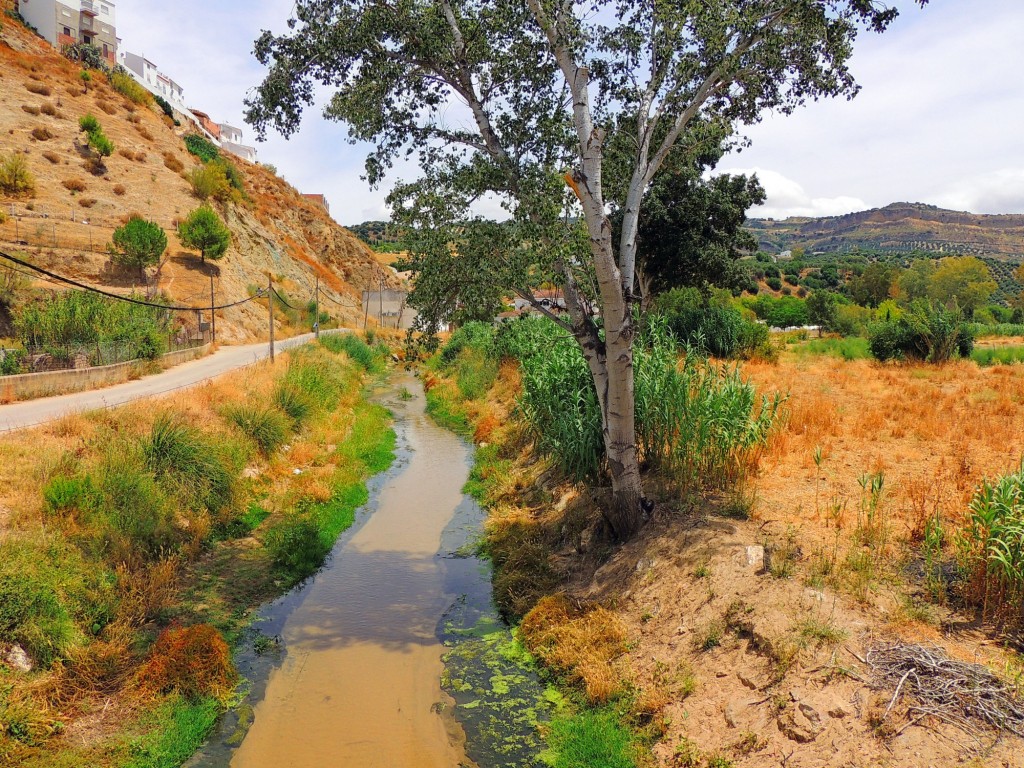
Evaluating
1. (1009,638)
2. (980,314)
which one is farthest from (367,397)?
(980,314)

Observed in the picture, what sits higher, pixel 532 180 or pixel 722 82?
pixel 722 82

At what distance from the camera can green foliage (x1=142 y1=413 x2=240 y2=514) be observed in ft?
38.2

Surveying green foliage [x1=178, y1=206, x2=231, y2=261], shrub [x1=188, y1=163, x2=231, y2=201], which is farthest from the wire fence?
shrub [x1=188, y1=163, x2=231, y2=201]

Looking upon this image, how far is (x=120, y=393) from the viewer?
17828 millimetres

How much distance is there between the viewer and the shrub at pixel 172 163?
158ft

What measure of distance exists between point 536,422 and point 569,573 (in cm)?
512

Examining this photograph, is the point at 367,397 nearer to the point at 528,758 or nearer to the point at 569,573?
the point at 569,573

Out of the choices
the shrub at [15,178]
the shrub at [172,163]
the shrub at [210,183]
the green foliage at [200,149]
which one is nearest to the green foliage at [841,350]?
the shrub at [15,178]

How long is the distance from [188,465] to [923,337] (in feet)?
71.2

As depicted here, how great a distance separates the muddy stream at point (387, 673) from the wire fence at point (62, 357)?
11.2 meters

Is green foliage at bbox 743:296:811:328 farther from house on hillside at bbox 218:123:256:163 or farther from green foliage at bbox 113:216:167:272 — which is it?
house on hillside at bbox 218:123:256:163

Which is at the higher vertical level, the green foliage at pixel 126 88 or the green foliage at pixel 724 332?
the green foliage at pixel 126 88

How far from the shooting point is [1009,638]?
5566 mm

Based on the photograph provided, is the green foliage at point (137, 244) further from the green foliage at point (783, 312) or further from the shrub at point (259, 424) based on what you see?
the green foliage at point (783, 312)
